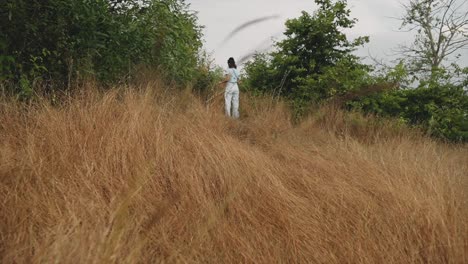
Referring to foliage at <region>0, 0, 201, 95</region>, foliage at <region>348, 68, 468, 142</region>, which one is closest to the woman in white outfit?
foliage at <region>0, 0, 201, 95</region>

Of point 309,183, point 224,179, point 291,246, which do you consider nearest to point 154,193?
point 224,179

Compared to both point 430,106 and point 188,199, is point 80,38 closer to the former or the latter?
point 188,199

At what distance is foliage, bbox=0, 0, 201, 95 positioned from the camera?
3.40 meters

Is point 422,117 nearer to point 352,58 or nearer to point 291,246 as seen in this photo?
point 352,58

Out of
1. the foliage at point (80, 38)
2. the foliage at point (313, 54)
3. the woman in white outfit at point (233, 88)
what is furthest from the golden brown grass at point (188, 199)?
the foliage at point (313, 54)

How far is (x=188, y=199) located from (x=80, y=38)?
2638 millimetres

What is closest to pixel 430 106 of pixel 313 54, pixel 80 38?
pixel 313 54

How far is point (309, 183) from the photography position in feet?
8.14

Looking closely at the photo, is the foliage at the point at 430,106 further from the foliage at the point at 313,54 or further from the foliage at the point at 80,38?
the foliage at the point at 80,38

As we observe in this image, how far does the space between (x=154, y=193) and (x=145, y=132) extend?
780 millimetres

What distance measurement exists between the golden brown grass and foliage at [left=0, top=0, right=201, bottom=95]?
73 cm

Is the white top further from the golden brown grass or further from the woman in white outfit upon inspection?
the golden brown grass

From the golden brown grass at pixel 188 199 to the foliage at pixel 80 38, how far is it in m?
0.73

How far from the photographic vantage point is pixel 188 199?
203 cm
